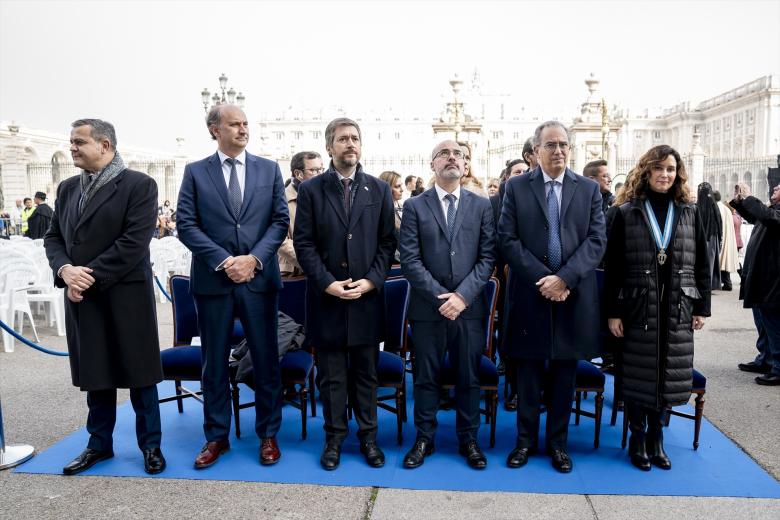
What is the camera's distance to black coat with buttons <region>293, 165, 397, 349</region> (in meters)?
3.38

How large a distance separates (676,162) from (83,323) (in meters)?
3.75

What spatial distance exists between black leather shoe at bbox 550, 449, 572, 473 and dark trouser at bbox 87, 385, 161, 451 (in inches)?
99.2

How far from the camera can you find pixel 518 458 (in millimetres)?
3387

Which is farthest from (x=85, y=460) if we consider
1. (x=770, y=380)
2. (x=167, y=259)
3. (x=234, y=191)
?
(x=167, y=259)

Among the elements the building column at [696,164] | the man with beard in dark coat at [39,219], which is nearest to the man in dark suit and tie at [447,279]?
the man with beard in dark coat at [39,219]

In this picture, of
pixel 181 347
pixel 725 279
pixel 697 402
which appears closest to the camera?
pixel 697 402

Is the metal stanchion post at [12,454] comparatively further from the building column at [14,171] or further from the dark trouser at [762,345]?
the building column at [14,171]

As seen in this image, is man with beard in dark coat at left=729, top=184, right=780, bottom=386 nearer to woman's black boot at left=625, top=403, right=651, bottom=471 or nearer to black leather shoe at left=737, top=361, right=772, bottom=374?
black leather shoe at left=737, top=361, right=772, bottom=374

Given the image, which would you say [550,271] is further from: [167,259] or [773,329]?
[167,259]

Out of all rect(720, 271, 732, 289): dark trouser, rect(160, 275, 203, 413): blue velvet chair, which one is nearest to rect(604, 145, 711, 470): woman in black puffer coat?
rect(160, 275, 203, 413): blue velvet chair

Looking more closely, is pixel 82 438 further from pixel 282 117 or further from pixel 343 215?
pixel 282 117

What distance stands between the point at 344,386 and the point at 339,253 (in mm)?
874

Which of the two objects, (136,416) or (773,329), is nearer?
(136,416)

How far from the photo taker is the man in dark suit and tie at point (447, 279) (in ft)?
11.1
